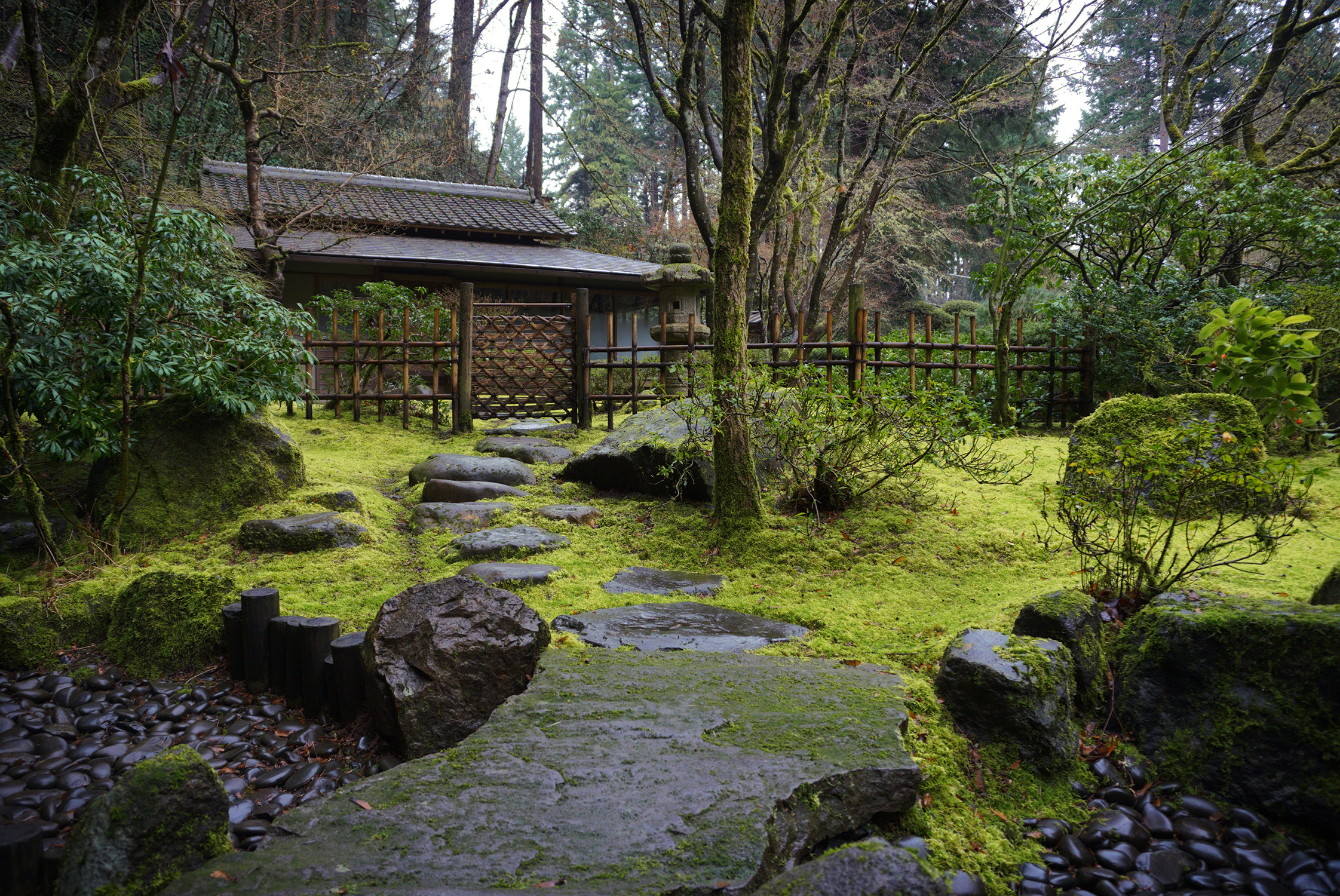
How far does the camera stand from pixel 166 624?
12.7 feet

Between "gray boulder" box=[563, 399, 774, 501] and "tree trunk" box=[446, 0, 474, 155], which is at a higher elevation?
"tree trunk" box=[446, 0, 474, 155]

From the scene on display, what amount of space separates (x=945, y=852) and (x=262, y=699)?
9.80ft

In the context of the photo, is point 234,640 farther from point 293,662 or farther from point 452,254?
point 452,254

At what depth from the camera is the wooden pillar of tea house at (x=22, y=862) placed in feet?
6.50

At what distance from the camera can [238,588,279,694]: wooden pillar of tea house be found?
362cm

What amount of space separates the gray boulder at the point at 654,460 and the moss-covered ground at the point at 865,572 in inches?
7.0

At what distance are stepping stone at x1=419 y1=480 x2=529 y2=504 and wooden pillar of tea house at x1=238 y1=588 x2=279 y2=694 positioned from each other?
249 cm

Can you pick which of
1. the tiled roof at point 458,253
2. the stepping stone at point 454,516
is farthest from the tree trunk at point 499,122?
the stepping stone at point 454,516

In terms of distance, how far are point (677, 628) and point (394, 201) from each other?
15.4m

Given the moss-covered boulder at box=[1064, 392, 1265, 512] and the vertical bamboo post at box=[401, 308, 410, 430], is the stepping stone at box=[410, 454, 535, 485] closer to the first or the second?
the vertical bamboo post at box=[401, 308, 410, 430]

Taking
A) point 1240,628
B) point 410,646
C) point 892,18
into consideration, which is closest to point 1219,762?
point 1240,628

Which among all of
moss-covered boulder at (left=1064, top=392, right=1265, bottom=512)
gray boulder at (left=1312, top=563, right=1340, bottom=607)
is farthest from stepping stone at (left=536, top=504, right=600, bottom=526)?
gray boulder at (left=1312, top=563, right=1340, bottom=607)

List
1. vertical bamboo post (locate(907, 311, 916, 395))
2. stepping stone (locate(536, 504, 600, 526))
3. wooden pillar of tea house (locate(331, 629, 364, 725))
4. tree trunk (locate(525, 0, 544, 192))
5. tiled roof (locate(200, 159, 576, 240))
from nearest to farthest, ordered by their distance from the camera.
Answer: wooden pillar of tea house (locate(331, 629, 364, 725)), stepping stone (locate(536, 504, 600, 526)), vertical bamboo post (locate(907, 311, 916, 395)), tiled roof (locate(200, 159, 576, 240)), tree trunk (locate(525, 0, 544, 192))

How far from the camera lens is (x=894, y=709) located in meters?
2.74
